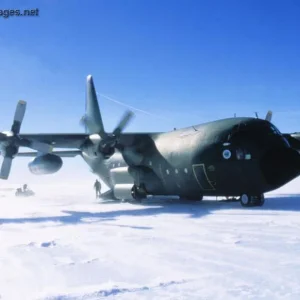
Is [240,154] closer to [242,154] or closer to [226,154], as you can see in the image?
[242,154]

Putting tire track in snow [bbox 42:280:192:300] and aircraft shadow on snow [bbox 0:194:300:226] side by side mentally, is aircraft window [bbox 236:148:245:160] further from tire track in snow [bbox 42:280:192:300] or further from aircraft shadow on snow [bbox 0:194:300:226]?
tire track in snow [bbox 42:280:192:300]

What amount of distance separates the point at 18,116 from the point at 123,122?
5930 millimetres

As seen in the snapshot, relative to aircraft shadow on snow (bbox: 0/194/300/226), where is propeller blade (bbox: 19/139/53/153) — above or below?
above

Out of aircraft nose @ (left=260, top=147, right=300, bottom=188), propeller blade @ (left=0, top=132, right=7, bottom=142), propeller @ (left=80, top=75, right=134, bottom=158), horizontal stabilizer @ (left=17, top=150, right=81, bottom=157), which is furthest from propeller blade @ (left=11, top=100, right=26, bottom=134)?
aircraft nose @ (left=260, top=147, right=300, bottom=188)

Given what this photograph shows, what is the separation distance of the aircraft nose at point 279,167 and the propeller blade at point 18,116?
1291cm

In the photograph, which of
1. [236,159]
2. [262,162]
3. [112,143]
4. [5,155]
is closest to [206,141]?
[236,159]

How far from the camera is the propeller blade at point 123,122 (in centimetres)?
2048

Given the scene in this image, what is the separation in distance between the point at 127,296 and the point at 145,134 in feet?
59.1

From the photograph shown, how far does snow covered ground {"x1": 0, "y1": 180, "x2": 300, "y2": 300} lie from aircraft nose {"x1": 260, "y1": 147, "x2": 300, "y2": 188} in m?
4.53

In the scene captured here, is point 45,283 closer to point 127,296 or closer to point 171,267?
point 127,296

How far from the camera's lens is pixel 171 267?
19.2 ft

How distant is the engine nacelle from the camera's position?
19.6 meters

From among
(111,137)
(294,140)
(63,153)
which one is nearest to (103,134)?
(111,137)

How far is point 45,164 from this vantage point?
64.2 feet
